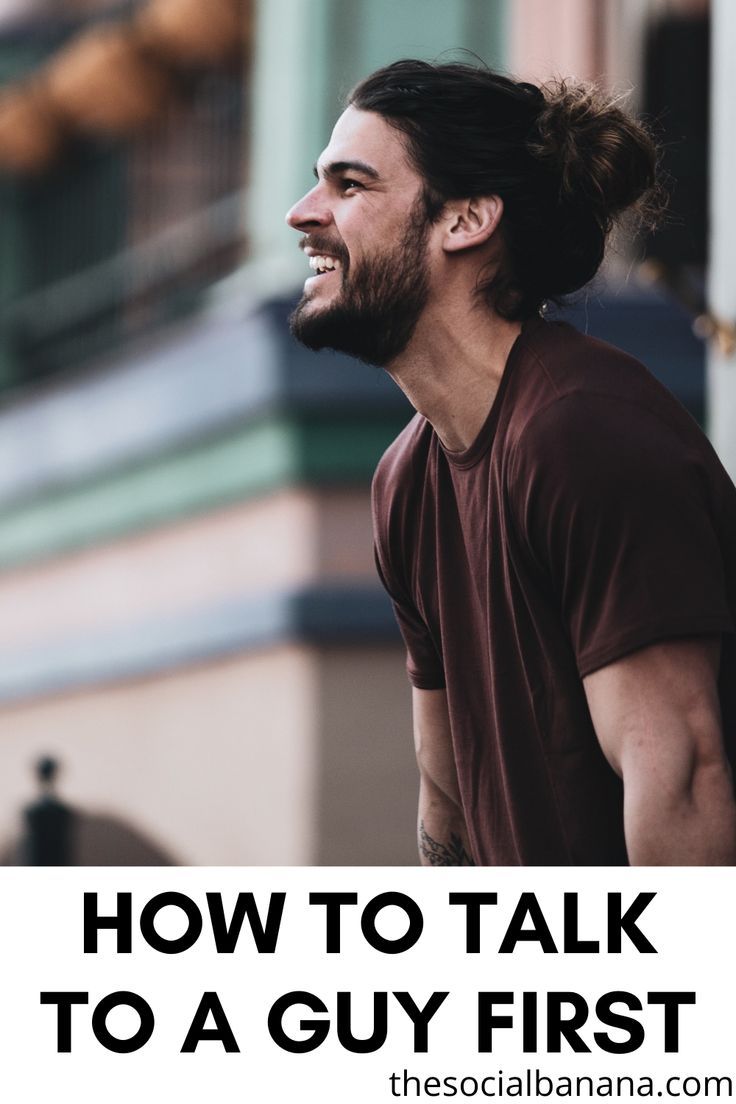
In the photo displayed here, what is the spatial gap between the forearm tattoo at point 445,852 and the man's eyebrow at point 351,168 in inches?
40.9

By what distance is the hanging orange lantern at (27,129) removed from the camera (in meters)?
7.41

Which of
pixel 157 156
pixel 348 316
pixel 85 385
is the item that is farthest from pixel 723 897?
pixel 157 156

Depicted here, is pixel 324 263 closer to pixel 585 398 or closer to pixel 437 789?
pixel 585 398

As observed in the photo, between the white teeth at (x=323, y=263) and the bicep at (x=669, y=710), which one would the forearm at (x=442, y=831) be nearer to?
the bicep at (x=669, y=710)

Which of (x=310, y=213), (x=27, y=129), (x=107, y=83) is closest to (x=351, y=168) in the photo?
(x=310, y=213)

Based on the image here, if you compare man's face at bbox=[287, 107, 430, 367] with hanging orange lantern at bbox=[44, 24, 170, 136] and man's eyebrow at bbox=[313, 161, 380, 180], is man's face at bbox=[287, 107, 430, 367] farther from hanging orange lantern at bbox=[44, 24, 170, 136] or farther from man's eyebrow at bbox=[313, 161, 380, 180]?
hanging orange lantern at bbox=[44, 24, 170, 136]

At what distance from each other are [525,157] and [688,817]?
3.04 feet

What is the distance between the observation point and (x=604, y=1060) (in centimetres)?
225

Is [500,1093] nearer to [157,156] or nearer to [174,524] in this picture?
[174,524]

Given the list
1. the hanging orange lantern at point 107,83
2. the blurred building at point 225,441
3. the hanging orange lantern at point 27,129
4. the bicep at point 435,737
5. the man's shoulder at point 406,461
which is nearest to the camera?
the man's shoulder at point 406,461

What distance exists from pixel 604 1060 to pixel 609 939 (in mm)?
154

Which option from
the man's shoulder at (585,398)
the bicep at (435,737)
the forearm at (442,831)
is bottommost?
the forearm at (442,831)

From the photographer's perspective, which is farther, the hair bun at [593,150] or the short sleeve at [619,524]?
the hair bun at [593,150]

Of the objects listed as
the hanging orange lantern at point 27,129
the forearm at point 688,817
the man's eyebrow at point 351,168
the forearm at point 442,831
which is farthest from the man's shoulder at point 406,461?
the hanging orange lantern at point 27,129
